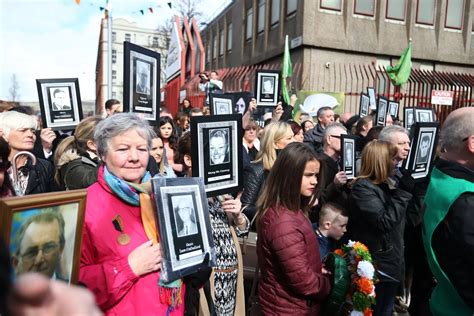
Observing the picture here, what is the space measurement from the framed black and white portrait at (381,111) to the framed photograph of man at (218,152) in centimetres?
524

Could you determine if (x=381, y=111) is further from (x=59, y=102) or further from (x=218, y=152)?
(x=218, y=152)

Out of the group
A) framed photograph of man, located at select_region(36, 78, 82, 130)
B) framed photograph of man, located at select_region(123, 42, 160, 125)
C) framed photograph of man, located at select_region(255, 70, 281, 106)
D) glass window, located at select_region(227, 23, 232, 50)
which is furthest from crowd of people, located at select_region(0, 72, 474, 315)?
glass window, located at select_region(227, 23, 232, 50)

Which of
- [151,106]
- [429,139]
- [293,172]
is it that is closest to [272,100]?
[429,139]

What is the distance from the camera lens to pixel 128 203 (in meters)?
2.14

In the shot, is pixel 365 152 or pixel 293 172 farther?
pixel 365 152

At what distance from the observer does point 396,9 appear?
1961 centimetres

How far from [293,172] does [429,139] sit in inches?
90.1

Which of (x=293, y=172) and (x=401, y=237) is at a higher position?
(x=293, y=172)

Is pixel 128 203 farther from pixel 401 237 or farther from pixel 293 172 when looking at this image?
pixel 401 237

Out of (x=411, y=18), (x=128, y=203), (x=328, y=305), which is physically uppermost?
(x=411, y=18)

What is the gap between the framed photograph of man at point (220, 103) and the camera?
240 inches

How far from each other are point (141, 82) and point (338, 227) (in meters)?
2.18

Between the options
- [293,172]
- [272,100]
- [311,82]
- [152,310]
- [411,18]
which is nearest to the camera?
[152,310]

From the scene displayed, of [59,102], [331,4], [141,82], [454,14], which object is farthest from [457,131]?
[454,14]
